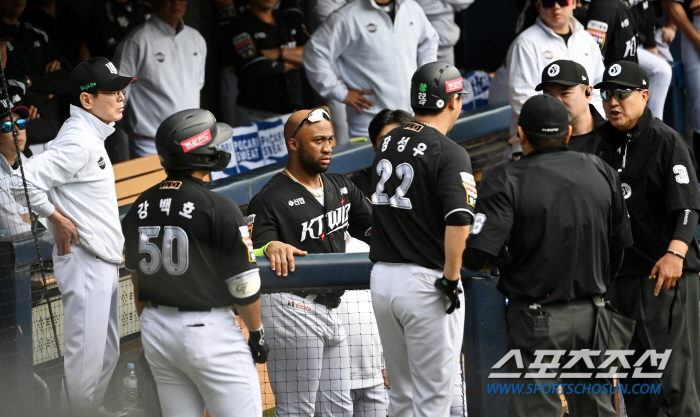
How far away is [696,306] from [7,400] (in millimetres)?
3211

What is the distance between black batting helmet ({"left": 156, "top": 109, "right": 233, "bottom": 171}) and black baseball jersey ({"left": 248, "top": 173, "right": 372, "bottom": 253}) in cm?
60

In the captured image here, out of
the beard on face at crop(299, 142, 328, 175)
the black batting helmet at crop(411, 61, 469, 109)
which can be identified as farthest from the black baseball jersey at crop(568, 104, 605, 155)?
the beard on face at crop(299, 142, 328, 175)

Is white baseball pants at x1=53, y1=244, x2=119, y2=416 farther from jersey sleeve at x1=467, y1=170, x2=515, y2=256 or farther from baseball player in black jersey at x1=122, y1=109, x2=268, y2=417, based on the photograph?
jersey sleeve at x1=467, y1=170, x2=515, y2=256

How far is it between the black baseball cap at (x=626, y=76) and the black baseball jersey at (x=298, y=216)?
4.46 feet

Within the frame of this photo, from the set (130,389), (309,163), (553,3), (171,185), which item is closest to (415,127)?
(309,163)

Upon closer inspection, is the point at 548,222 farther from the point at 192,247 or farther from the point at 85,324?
the point at 85,324

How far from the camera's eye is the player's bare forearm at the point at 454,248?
3191 millimetres

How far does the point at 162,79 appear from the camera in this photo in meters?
6.38

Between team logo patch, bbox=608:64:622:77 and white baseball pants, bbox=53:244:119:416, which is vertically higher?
team logo patch, bbox=608:64:622:77

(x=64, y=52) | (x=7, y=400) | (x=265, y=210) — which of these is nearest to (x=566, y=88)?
(x=265, y=210)

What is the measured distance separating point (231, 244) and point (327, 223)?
3.11ft

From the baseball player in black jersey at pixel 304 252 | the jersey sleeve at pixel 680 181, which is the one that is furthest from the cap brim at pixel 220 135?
the jersey sleeve at pixel 680 181

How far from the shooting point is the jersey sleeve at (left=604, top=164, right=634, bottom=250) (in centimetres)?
333

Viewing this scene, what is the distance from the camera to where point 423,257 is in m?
3.34
